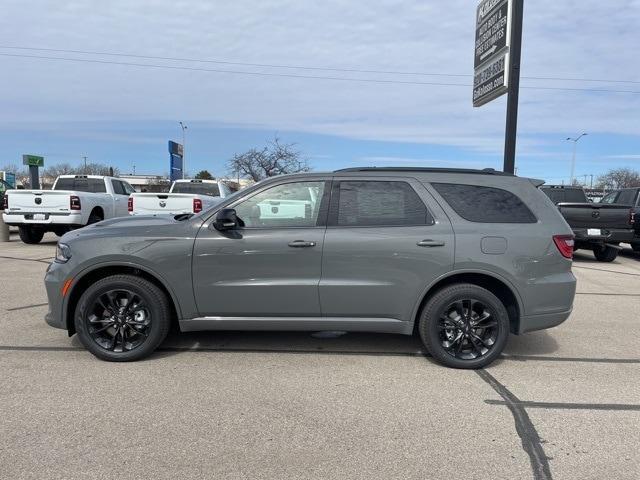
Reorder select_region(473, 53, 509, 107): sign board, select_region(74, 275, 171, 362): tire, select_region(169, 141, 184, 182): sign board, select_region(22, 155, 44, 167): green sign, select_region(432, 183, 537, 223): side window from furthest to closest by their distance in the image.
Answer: select_region(169, 141, 184, 182): sign board < select_region(22, 155, 44, 167): green sign < select_region(473, 53, 509, 107): sign board < select_region(432, 183, 537, 223): side window < select_region(74, 275, 171, 362): tire

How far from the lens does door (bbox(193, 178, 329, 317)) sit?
4.59 meters

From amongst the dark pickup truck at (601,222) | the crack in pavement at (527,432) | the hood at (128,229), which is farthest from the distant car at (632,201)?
the hood at (128,229)

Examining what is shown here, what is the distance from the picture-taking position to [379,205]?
4.76 meters

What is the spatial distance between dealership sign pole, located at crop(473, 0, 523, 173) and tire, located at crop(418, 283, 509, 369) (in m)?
6.45

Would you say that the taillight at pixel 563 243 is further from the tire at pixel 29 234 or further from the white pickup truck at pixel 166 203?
the tire at pixel 29 234

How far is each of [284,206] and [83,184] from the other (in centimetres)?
1281

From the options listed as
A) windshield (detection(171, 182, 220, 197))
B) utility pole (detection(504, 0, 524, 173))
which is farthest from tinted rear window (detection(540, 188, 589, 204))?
windshield (detection(171, 182, 220, 197))

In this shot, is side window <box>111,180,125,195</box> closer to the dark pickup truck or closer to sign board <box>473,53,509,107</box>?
sign board <box>473,53,509,107</box>

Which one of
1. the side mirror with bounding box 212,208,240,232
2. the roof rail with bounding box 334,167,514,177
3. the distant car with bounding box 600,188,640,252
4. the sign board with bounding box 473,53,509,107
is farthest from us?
the distant car with bounding box 600,188,640,252

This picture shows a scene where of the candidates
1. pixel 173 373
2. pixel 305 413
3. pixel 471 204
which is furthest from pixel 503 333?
pixel 173 373

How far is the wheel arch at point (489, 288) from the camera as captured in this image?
4.63 meters

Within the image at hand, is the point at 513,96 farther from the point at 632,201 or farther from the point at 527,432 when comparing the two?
the point at 527,432

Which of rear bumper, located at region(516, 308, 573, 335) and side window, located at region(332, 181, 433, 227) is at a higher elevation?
side window, located at region(332, 181, 433, 227)

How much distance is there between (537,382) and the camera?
173 inches
